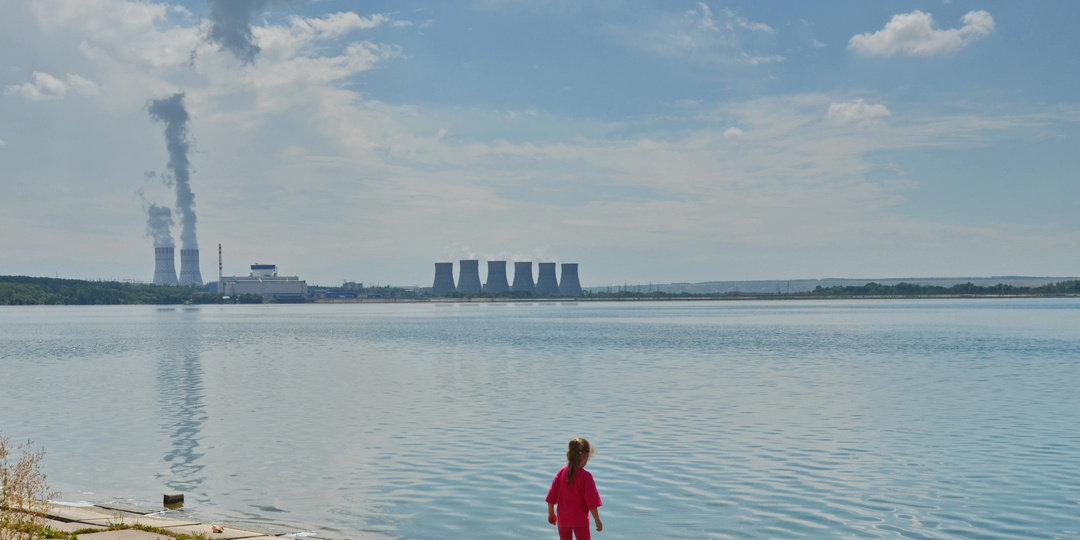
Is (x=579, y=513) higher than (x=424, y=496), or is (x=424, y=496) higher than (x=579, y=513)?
(x=579, y=513)

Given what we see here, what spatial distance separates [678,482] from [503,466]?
3.97 metres

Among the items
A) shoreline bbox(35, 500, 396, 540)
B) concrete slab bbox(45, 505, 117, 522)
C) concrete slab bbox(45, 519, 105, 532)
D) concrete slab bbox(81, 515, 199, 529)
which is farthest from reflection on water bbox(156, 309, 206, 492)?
concrete slab bbox(45, 519, 105, 532)

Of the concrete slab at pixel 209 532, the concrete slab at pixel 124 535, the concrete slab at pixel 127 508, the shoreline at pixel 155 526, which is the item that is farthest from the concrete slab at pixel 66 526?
the concrete slab at pixel 127 508

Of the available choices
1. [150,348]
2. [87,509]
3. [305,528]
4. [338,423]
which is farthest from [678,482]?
[150,348]

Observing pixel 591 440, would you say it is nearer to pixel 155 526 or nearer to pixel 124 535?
pixel 155 526

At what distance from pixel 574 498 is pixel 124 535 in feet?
19.6

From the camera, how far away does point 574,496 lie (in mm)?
9352

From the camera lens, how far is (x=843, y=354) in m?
55.2

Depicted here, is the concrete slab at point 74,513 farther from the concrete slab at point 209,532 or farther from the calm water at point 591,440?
the calm water at point 591,440

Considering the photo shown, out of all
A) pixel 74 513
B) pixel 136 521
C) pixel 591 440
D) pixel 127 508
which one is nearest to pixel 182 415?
pixel 591 440

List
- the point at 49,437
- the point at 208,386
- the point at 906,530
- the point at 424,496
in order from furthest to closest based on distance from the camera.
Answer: the point at 208,386 < the point at 49,437 < the point at 424,496 < the point at 906,530

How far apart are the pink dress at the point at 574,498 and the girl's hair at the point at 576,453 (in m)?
0.06

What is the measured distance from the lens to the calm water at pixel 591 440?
15.1 metres

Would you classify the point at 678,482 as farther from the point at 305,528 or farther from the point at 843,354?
the point at 843,354
